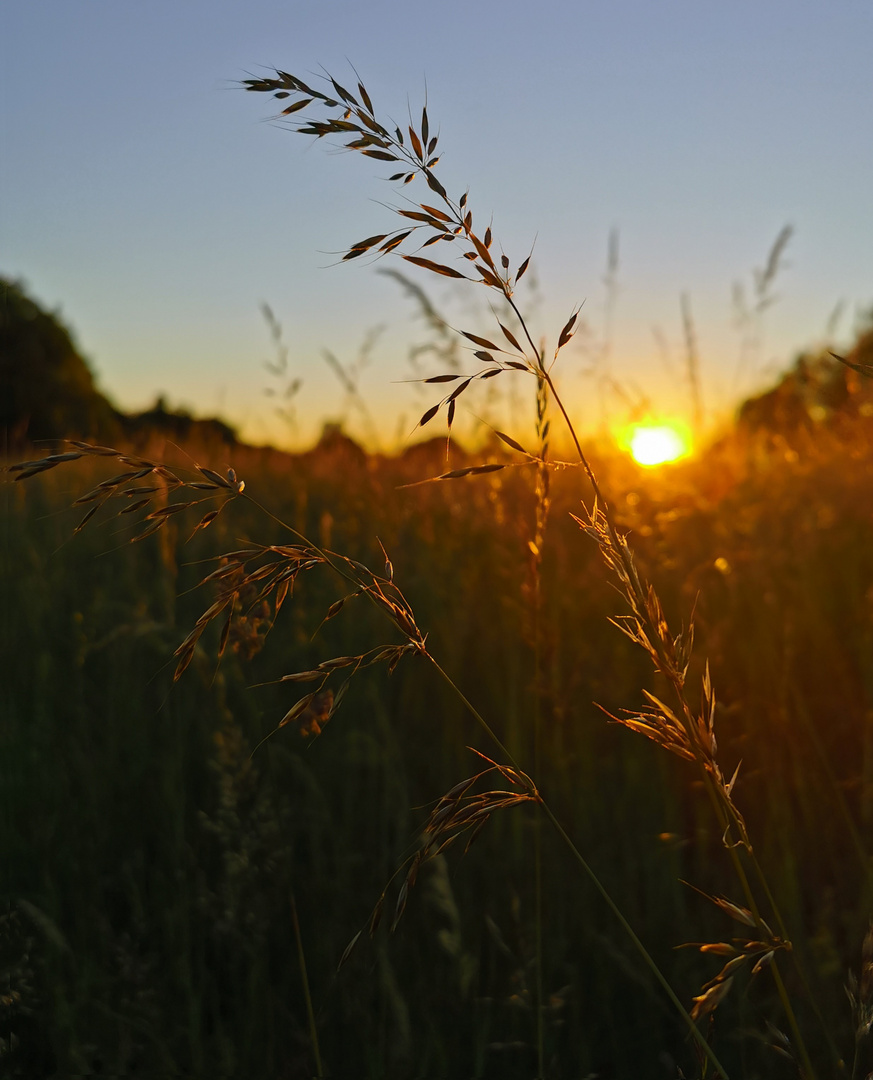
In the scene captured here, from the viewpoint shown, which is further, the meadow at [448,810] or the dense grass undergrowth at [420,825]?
the dense grass undergrowth at [420,825]

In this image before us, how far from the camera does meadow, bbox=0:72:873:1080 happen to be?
83cm

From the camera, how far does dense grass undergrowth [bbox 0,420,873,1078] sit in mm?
1363

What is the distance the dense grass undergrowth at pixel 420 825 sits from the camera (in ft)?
4.47

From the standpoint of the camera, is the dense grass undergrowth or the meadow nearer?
the meadow

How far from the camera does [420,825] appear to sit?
4.84ft

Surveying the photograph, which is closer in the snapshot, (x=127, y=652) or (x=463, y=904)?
(x=463, y=904)

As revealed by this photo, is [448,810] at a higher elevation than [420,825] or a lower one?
higher

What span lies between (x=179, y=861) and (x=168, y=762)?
0.33 metres

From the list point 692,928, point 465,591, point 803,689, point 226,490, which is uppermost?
point 226,490

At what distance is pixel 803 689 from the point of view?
7.69ft

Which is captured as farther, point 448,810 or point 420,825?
point 420,825

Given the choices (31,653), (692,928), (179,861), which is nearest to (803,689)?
(692,928)

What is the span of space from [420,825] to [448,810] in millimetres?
752

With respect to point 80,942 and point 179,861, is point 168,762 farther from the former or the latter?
point 80,942
